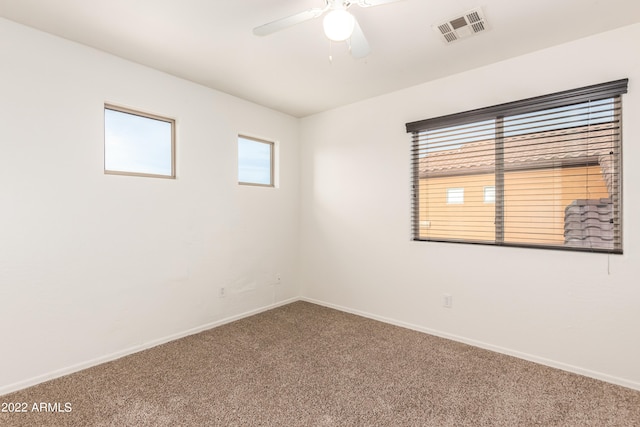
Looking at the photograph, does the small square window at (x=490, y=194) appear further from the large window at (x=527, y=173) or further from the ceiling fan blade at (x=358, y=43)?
the ceiling fan blade at (x=358, y=43)

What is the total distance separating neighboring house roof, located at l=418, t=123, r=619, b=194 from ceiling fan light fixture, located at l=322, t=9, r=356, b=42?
72.2 inches

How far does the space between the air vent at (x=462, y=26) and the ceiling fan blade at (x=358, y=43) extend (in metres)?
0.58

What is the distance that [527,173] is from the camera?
8.85ft

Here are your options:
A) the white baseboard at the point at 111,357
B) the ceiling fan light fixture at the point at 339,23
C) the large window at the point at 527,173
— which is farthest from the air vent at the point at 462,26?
the white baseboard at the point at 111,357

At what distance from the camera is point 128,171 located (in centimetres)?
283

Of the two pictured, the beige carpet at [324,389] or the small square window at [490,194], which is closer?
the beige carpet at [324,389]

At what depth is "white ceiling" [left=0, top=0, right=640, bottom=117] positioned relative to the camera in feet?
6.64

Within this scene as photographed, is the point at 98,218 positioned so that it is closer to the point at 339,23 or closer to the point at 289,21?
the point at 289,21

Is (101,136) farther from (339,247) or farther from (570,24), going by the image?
(570,24)

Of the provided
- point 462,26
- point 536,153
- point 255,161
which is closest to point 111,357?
point 255,161

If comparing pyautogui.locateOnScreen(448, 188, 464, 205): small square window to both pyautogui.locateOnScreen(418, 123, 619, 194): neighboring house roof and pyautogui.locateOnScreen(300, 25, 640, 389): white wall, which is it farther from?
pyautogui.locateOnScreen(300, 25, 640, 389): white wall

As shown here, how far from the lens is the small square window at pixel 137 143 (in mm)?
2742

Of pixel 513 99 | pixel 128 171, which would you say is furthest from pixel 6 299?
pixel 513 99

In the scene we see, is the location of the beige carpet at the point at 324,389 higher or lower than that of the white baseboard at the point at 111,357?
lower
